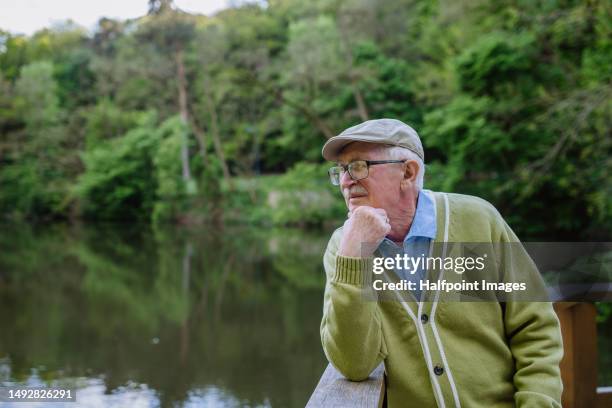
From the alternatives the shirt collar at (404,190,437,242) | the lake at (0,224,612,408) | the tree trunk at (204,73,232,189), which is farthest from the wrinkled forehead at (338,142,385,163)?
the tree trunk at (204,73,232,189)

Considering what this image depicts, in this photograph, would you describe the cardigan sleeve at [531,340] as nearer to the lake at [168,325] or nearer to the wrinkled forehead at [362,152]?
the wrinkled forehead at [362,152]

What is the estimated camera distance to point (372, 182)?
1.60 m

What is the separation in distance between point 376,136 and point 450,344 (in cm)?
49

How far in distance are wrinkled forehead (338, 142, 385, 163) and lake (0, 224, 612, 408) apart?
4.46 m

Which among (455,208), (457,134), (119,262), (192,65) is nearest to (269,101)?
(192,65)

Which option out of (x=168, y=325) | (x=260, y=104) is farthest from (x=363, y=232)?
(x=260, y=104)

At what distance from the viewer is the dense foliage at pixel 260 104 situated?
15.7 metres

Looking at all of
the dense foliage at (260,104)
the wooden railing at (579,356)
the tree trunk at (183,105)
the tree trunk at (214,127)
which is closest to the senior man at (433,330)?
the wooden railing at (579,356)

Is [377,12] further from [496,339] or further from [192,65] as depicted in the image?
[496,339]

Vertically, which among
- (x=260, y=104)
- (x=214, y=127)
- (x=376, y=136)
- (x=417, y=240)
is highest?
(x=260, y=104)

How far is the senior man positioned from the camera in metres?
1.36

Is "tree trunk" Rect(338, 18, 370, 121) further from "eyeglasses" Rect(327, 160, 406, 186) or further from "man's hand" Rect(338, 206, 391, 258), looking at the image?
"man's hand" Rect(338, 206, 391, 258)

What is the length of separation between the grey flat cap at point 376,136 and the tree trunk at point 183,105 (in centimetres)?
2463

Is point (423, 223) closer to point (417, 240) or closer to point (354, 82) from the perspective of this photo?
point (417, 240)
